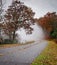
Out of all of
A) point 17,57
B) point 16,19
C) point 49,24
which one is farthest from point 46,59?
point 49,24

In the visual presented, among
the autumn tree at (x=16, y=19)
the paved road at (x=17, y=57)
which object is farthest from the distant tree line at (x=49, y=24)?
the paved road at (x=17, y=57)

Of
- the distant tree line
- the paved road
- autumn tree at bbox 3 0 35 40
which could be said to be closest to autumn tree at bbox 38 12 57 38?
the distant tree line

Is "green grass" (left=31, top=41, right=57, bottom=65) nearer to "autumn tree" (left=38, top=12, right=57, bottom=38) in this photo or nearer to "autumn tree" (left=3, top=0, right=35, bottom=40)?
"autumn tree" (left=3, top=0, right=35, bottom=40)

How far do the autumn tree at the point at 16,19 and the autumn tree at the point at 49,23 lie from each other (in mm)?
24370

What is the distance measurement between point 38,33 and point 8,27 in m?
28.0

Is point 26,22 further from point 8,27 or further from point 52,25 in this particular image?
point 52,25

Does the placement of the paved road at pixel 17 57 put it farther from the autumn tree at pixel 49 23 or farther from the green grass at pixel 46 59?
the autumn tree at pixel 49 23

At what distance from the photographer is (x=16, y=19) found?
59.3m

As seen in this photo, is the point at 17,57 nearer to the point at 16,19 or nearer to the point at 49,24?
the point at 16,19

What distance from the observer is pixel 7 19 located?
5912 centimetres

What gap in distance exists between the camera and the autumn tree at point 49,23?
85.0m

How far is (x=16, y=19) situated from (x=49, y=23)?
33.4m

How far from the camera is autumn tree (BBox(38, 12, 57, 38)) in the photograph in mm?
84963

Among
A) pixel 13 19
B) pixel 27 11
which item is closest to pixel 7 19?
pixel 13 19
